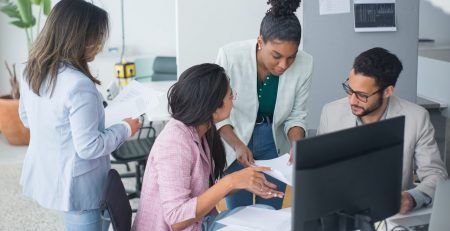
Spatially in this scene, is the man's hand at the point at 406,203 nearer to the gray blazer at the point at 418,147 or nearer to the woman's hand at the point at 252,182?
the gray blazer at the point at 418,147

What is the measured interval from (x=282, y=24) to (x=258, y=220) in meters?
0.78

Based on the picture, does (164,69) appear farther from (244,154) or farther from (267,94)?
(244,154)

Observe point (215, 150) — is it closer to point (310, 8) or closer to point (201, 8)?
point (310, 8)

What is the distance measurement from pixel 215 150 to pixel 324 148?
0.87 metres

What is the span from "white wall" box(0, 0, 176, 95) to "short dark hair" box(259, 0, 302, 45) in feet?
12.3

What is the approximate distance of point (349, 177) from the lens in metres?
1.47

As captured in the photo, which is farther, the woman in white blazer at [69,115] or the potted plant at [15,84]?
the potted plant at [15,84]

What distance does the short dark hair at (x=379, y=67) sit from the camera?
Result: 7.07ft

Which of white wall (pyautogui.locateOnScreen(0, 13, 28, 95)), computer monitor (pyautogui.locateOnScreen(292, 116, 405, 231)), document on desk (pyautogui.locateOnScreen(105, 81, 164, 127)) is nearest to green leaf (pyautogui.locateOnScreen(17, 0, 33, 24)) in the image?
white wall (pyautogui.locateOnScreen(0, 13, 28, 95))

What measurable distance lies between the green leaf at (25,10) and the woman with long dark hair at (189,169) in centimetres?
382

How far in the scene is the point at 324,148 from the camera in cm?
139

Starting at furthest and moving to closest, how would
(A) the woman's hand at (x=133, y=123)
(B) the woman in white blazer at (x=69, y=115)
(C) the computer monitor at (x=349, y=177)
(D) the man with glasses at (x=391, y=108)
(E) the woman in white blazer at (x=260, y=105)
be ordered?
(E) the woman in white blazer at (x=260, y=105), (A) the woman's hand at (x=133, y=123), (D) the man with glasses at (x=391, y=108), (B) the woman in white blazer at (x=69, y=115), (C) the computer monitor at (x=349, y=177)

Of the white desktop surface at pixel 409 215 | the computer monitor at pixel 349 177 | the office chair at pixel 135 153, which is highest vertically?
the computer monitor at pixel 349 177

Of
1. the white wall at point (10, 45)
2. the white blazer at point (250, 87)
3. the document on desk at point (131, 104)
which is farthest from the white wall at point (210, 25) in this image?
the white wall at point (10, 45)
